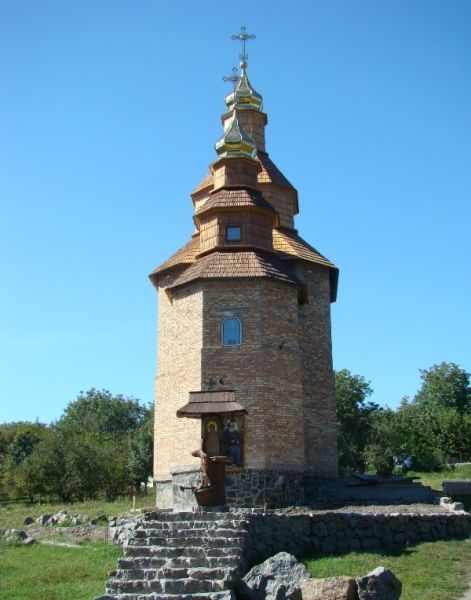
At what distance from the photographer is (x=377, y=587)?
32.8 feet

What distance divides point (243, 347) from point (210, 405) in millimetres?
2269

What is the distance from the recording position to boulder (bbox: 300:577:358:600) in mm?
10005

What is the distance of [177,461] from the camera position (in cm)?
1977

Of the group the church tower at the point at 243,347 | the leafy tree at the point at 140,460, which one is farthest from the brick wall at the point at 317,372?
the leafy tree at the point at 140,460

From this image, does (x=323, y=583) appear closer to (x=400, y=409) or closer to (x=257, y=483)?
(x=257, y=483)

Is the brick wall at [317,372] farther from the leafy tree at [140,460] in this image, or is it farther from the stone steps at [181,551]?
the leafy tree at [140,460]

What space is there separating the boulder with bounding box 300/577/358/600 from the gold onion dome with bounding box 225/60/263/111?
876 inches

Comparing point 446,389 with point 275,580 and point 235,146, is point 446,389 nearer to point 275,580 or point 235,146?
point 235,146

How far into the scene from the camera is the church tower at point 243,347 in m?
18.9

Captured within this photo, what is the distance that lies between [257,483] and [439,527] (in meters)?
4.93

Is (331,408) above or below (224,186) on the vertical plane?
below

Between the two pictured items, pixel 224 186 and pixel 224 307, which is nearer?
pixel 224 307

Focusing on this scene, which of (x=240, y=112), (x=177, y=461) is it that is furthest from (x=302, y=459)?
(x=240, y=112)

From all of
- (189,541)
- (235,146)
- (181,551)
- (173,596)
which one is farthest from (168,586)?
(235,146)
